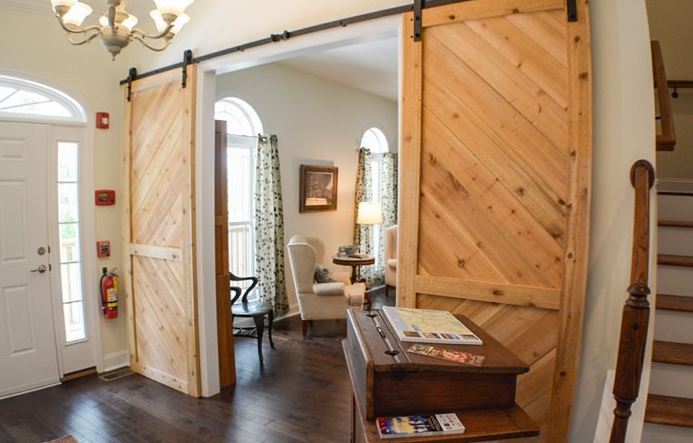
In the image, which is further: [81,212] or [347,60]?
[347,60]

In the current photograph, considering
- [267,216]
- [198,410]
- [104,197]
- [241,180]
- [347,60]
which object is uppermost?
[347,60]

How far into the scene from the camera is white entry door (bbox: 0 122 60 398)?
3.33 m

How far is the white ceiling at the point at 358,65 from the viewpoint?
4.66 metres

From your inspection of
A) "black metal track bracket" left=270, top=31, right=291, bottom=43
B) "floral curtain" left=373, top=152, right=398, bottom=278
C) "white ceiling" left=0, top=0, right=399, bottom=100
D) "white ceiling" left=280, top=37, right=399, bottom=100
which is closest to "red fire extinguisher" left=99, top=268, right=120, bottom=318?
"white ceiling" left=0, top=0, right=399, bottom=100

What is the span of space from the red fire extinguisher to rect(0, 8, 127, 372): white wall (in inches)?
3.0

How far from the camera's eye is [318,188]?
19.5ft

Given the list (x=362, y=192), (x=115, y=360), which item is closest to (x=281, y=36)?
(x=115, y=360)

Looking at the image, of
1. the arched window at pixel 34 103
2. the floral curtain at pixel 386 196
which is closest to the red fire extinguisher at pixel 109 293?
the arched window at pixel 34 103

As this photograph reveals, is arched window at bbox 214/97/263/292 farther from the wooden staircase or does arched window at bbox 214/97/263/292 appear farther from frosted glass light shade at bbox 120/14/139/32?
the wooden staircase

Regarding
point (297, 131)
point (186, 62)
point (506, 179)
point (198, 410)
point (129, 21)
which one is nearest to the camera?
point (506, 179)

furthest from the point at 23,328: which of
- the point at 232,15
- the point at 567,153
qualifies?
the point at 567,153

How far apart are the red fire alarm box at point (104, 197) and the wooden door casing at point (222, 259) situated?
1.20 meters

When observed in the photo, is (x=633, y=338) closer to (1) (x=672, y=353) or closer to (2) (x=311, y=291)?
(1) (x=672, y=353)

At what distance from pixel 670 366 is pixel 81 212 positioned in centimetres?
441
